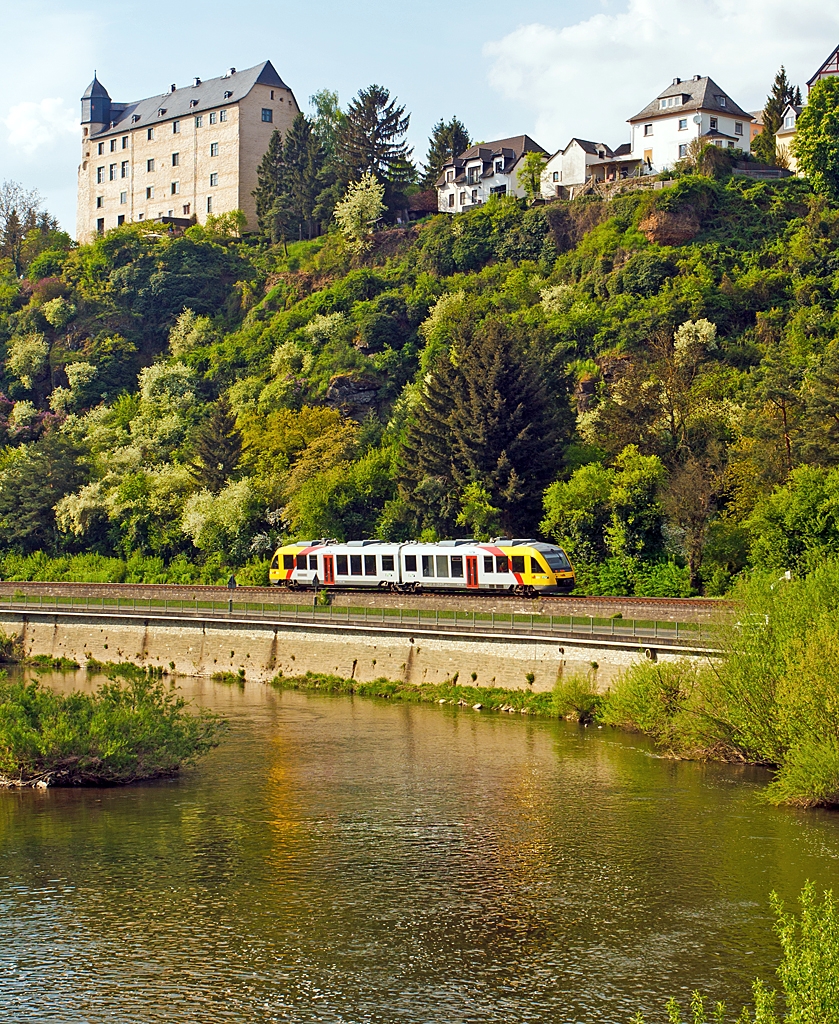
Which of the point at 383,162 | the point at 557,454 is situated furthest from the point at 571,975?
the point at 383,162

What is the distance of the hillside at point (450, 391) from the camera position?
175 feet

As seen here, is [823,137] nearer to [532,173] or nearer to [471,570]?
[532,173]

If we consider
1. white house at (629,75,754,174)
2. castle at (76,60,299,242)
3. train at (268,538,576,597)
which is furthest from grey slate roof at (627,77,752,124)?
train at (268,538,576,597)

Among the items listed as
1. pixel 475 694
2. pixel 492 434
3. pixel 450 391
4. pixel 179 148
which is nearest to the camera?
pixel 475 694

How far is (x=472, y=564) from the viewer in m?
49.2

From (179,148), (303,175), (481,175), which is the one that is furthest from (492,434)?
(179,148)

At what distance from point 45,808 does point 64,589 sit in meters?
32.9

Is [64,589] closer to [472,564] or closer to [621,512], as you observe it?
[472,564]

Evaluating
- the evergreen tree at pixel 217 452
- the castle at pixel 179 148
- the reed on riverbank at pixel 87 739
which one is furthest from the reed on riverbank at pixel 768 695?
the castle at pixel 179 148

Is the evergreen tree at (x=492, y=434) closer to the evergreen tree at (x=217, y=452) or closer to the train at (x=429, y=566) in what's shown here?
the train at (x=429, y=566)

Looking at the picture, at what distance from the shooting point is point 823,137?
7975 cm

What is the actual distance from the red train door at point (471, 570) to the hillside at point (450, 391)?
6304mm

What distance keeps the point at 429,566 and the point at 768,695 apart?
73.4 ft

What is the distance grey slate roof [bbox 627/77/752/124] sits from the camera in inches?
3460
